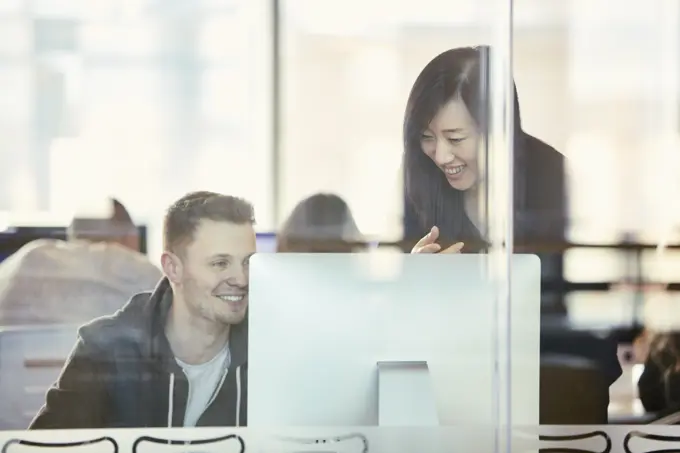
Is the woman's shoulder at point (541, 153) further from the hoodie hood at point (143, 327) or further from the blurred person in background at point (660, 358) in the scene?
the hoodie hood at point (143, 327)

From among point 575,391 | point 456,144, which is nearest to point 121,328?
point 456,144

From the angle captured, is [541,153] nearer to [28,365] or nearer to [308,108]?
[308,108]

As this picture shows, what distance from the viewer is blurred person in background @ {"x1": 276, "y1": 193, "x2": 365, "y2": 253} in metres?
2.02

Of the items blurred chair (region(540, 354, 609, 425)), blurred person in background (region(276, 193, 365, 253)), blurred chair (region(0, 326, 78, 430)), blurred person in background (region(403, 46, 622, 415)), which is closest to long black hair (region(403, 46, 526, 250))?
blurred person in background (region(403, 46, 622, 415))

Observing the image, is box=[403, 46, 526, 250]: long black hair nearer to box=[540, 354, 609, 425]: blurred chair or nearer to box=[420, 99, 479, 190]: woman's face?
box=[420, 99, 479, 190]: woman's face

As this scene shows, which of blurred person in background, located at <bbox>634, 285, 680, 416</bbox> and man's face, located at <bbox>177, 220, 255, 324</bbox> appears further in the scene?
blurred person in background, located at <bbox>634, 285, 680, 416</bbox>

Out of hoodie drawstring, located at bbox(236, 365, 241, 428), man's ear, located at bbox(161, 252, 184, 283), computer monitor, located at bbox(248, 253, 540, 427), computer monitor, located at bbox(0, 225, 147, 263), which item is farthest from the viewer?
computer monitor, located at bbox(0, 225, 147, 263)

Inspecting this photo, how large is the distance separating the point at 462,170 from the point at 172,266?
81 centimetres

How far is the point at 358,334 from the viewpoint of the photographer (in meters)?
1.28

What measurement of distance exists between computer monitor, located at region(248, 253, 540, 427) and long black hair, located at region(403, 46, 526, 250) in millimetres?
699

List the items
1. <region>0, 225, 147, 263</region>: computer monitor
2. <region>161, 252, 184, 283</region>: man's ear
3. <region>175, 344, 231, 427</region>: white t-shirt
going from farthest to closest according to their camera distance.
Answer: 1. <region>0, 225, 147, 263</region>: computer monitor
2. <region>161, 252, 184, 283</region>: man's ear
3. <region>175, 344, 231, 427</region>: white t-shirt

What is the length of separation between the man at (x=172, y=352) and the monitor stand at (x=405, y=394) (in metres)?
0.54

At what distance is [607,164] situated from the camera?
217cm

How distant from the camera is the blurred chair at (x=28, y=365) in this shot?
185cm
